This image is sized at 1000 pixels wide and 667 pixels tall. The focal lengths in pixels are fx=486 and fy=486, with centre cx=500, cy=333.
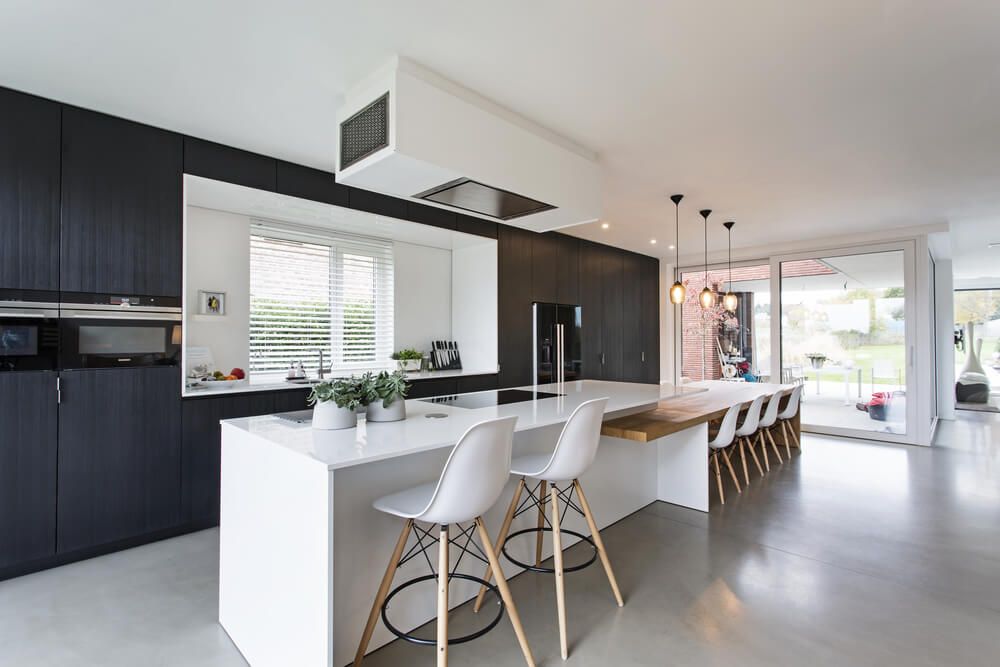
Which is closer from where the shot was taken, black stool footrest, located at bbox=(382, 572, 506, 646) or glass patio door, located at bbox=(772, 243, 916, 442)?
black stool footrest, located at bbox=(382, 572, 506, 646)

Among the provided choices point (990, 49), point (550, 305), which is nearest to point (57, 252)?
point (550, 305)

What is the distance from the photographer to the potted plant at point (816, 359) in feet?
21.1

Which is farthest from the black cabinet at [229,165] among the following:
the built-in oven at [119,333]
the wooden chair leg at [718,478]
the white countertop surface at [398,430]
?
the wooden chair leg at [718,478]

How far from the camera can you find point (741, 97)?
2635 mm

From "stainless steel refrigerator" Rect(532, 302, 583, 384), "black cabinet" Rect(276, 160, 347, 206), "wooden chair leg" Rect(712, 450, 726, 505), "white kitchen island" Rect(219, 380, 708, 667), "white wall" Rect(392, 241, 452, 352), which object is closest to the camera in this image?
"white kitchen island" Rect(219, 380, 708, 667)

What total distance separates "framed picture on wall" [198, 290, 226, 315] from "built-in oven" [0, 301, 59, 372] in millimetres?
990

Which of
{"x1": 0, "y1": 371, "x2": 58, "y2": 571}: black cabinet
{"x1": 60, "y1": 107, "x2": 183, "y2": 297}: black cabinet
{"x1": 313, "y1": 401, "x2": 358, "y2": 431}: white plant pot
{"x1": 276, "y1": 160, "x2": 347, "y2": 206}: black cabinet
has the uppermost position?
{"x1": 276, "y1": 160, "x2": 347, "y2": 206}: black cabinet

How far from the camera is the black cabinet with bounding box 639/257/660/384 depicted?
7.49 metres

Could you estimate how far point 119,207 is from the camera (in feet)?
9.46

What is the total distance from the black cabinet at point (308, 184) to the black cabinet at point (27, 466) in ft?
5.93

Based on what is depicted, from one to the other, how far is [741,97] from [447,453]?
243 cm

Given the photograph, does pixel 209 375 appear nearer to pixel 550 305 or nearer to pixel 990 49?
pixel 550 305

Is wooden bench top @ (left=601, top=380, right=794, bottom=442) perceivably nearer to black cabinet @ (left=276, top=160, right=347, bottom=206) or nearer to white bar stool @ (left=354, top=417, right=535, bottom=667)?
white bar stool @ (left=354, top=417, right=535, bottom=667)

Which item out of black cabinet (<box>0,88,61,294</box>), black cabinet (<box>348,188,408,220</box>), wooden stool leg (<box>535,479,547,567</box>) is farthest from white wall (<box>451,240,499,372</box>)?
black cabinet (<box>0,88,61,294</box>)
